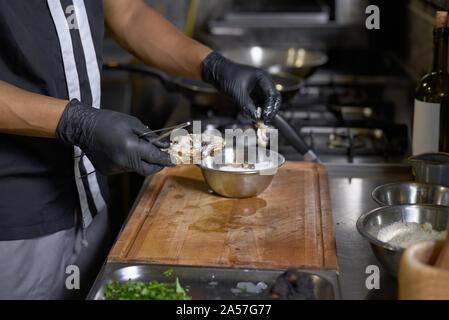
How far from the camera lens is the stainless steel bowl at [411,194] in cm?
136

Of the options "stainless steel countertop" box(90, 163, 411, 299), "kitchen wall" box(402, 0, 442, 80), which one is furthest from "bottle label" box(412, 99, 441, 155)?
"kitchen wall" box(402, 0, 442, 80)

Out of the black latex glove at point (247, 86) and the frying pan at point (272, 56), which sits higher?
the black latex glove at point (247, 86)

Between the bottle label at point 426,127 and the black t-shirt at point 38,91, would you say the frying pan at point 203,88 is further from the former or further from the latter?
the black t-shirt at point 38,91

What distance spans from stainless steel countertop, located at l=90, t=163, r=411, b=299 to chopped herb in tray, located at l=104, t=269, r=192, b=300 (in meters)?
0.05

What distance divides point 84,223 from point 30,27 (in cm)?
57

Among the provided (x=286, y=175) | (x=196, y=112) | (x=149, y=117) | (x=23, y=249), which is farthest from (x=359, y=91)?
(x=23, y=249)

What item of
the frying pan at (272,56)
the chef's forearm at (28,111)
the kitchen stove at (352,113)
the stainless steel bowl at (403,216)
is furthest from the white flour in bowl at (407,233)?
the frying pan at (272,56)

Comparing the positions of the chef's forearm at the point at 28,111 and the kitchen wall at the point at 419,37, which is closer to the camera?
the chef's forearm at the point at 28,111

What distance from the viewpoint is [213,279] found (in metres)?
1.19

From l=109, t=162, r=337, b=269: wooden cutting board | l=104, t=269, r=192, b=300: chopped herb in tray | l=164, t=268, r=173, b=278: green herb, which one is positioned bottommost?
l=109, t=162, r=337, b=269: wooden cutting board

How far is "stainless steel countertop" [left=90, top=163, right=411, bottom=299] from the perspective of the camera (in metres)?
1.16

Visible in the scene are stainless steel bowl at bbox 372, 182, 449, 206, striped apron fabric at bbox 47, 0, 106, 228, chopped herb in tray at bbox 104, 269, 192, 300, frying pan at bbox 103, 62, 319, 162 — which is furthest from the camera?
frying pan at bbox 103, 62, 319, 162

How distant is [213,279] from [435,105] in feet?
2.53

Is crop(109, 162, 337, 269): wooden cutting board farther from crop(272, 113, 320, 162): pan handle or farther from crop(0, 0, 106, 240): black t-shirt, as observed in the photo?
crop(0, 0, 106, 240): black t-shirt
